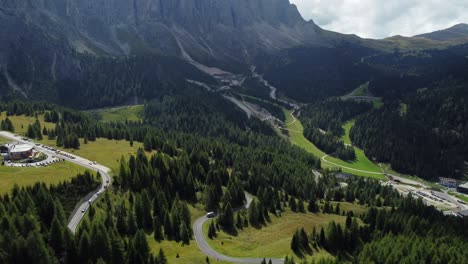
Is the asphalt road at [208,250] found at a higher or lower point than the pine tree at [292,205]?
lower

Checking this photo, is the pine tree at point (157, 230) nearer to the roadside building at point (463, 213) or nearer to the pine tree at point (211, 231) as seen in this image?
the pine tree at point (211, 231)

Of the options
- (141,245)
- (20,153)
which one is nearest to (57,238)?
(141,245)

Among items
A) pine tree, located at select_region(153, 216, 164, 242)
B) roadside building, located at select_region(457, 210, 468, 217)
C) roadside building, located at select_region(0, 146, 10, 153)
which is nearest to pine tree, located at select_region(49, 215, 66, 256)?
pine tree, located at select_region(153, 216, 164, 242)

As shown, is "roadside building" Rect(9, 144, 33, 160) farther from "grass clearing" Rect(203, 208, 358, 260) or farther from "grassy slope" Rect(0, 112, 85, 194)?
"grass clearing" Rect(203, 208, 358, 260)

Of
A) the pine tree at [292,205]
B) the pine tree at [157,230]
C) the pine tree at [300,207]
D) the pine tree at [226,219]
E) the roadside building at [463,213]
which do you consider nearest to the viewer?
the pine tree at [157,230]

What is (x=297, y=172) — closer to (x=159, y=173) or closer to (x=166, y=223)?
(x=159, y=173)

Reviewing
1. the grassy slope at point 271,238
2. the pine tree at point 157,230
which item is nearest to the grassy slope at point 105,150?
the pine tree at point 157,230

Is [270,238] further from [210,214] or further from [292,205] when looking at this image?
[292,205]
